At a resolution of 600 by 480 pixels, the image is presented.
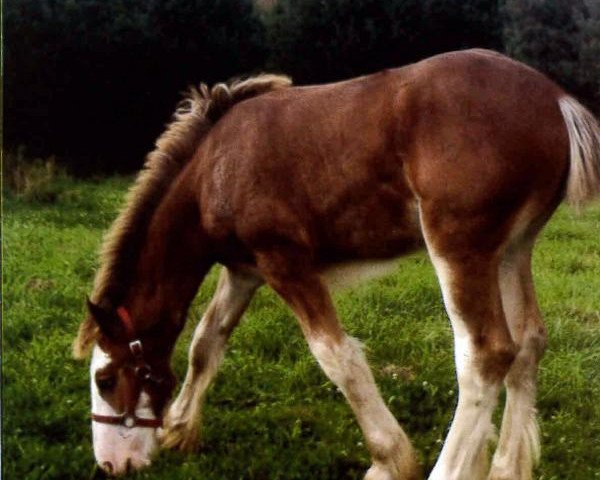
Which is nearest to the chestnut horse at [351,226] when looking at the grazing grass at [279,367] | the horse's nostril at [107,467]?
the horse's nostril at [107,467]

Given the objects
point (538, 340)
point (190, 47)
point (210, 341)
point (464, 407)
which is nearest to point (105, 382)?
point (210, 341)

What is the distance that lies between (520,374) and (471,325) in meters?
0.41

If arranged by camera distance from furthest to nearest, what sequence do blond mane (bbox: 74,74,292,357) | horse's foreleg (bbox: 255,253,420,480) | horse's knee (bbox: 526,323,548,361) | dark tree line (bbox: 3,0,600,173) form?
dark tree line (bbox: 3,0,600,173) < blond mane (bbox: 74,74,292,357) < horse's knee (bbox: 526,323,548,361) < horse's foreleg (bbox: 255,253,420,480)

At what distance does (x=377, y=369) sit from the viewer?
3166 millimetres

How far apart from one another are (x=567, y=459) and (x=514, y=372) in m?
0.39

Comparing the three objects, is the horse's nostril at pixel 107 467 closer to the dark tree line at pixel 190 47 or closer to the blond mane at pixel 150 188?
the blond mane at pixel 150 188

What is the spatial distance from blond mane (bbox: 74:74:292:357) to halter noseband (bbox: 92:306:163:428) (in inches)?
3.5

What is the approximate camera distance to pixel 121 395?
9.35 feet

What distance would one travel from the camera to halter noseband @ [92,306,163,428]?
284cm

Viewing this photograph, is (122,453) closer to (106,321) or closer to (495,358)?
(106,321)

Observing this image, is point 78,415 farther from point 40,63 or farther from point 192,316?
point 40,63

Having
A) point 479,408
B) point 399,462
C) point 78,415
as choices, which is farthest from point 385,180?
point 78,415

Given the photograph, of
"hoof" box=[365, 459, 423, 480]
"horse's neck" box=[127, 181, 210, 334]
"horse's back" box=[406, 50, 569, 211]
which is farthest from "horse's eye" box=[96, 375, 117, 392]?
"horse's back" box=[406, 50, 569, 211]

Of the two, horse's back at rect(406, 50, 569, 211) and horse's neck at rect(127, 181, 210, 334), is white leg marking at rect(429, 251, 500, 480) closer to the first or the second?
horse's back at rect(406, 50, 569, 211)
